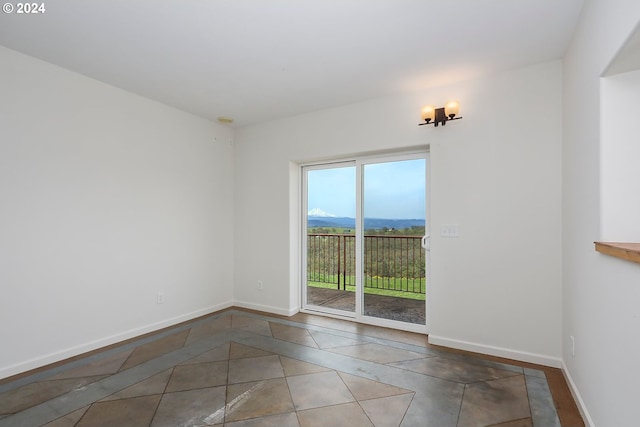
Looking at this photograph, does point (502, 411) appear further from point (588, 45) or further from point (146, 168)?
point (146, 168)

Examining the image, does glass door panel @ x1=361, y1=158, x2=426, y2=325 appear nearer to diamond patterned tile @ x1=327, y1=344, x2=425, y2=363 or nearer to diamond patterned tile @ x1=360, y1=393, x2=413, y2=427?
diamond patterned tile @ x1=327, y1=344, x2=425, y2=363

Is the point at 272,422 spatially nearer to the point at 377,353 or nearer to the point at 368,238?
the point at 377,353

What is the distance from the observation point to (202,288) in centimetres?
405

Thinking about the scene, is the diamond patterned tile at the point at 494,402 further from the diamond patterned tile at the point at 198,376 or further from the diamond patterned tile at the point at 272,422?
the diamond patterned tile at the point at 198,376

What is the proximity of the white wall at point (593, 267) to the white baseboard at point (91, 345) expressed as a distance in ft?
12.8

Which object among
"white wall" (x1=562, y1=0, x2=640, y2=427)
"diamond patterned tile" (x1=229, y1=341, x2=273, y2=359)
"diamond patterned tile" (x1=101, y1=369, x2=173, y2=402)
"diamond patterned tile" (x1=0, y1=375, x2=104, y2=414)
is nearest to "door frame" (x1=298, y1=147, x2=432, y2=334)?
"white wall" (x1=562, y1=0, x2=640, y2=427)

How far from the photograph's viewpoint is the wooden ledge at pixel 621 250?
3.87 ft

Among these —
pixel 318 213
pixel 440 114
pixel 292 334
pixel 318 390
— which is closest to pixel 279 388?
pixel 318 390

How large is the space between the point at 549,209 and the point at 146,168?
4110 mm

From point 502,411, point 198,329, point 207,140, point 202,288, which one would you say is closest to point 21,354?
point 198,329

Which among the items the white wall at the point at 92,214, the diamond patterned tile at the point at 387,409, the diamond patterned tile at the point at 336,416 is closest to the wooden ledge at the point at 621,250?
the diamond patterned tile at the point at 387,409

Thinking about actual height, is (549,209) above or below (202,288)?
above

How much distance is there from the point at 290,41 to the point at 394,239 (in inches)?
98.4

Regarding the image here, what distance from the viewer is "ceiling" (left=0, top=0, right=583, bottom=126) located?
198 centimetres
